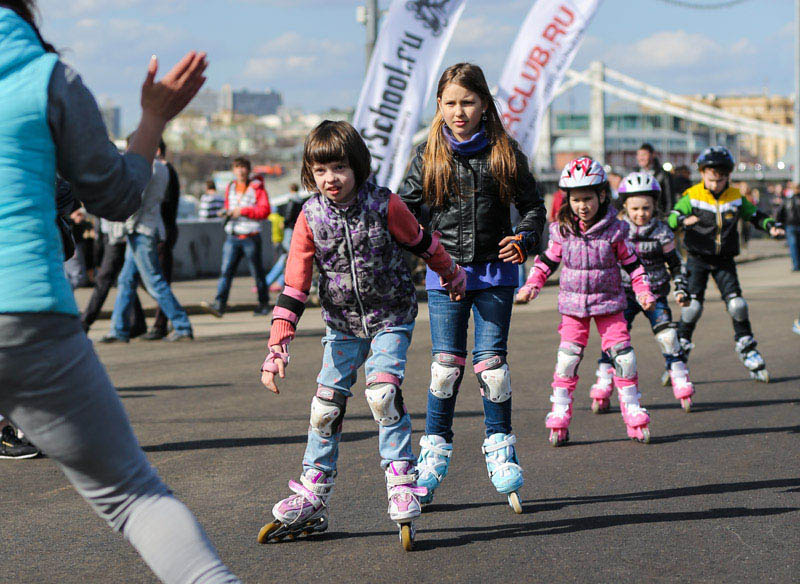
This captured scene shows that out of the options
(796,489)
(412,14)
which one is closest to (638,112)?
(412,14)

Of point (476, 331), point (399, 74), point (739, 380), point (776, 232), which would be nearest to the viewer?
point (476, 331)

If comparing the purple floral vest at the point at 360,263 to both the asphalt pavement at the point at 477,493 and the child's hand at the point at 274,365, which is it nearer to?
the child's hand at the point at 274,365

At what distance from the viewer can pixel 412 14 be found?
14.2 metres

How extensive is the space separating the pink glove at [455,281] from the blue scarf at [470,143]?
57cm

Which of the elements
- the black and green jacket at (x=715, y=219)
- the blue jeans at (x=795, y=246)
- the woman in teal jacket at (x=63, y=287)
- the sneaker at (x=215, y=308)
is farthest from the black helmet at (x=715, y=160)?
the blue jeans at (x=795, y=246)

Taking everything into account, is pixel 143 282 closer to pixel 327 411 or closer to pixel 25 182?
pixel 327 411

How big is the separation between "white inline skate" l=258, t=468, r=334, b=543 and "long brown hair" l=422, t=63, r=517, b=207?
4.07 ft

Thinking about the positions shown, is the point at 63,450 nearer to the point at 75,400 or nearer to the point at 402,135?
the point at 75,400

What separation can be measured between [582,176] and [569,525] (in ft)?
7.19

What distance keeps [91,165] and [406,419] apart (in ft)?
6.50

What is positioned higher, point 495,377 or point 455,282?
point 455,282

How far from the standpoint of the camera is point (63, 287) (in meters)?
2.61

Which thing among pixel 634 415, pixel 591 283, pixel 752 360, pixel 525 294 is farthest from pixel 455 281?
pixel 752 360

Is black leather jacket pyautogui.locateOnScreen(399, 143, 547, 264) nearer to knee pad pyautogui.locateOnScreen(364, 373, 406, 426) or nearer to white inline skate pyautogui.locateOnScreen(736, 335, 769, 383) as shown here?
knee pad pyautogui.locateOnScreen(364, 373, 406, 426)
